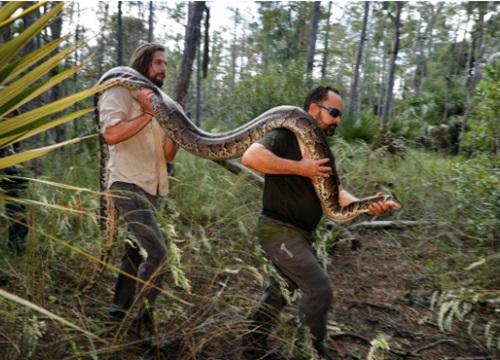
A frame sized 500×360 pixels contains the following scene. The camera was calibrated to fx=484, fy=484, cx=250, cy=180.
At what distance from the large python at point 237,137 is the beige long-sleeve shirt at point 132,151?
5.0 inches

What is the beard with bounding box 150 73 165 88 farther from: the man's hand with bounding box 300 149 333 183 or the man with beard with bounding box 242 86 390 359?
the man's hand with bounding box 300 149 333 183

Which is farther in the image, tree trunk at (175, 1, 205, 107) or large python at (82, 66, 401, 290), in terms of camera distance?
tree trunk at (175, 1, 205, 107)

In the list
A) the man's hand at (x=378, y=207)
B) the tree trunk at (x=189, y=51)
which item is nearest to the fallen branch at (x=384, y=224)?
the tree trunk at (x=189, y=51)

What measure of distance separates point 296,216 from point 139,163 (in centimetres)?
131

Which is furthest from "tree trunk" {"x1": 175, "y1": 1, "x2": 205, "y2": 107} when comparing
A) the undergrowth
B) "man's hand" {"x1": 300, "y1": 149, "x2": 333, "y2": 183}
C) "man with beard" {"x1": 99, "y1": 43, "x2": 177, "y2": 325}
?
"man's hand" {"x1": 300, "y1": 149, "x2": 333, "y2": 183}

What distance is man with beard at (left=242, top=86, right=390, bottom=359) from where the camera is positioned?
128 inches

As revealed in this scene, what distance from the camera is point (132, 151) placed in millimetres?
3812

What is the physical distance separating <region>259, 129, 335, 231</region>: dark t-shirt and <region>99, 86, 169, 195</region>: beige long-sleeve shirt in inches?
37.3

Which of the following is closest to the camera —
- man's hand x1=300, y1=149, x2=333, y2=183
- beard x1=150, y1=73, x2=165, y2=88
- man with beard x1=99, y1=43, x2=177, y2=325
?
man's hand x1=300, y1=149, x2=333, y2=183

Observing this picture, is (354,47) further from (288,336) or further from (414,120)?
(288,336)

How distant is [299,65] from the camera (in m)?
11.3

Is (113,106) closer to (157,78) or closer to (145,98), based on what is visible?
(145,98)

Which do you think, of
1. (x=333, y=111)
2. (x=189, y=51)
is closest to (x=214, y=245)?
(x=333, y=111)

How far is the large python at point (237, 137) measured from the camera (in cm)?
351
